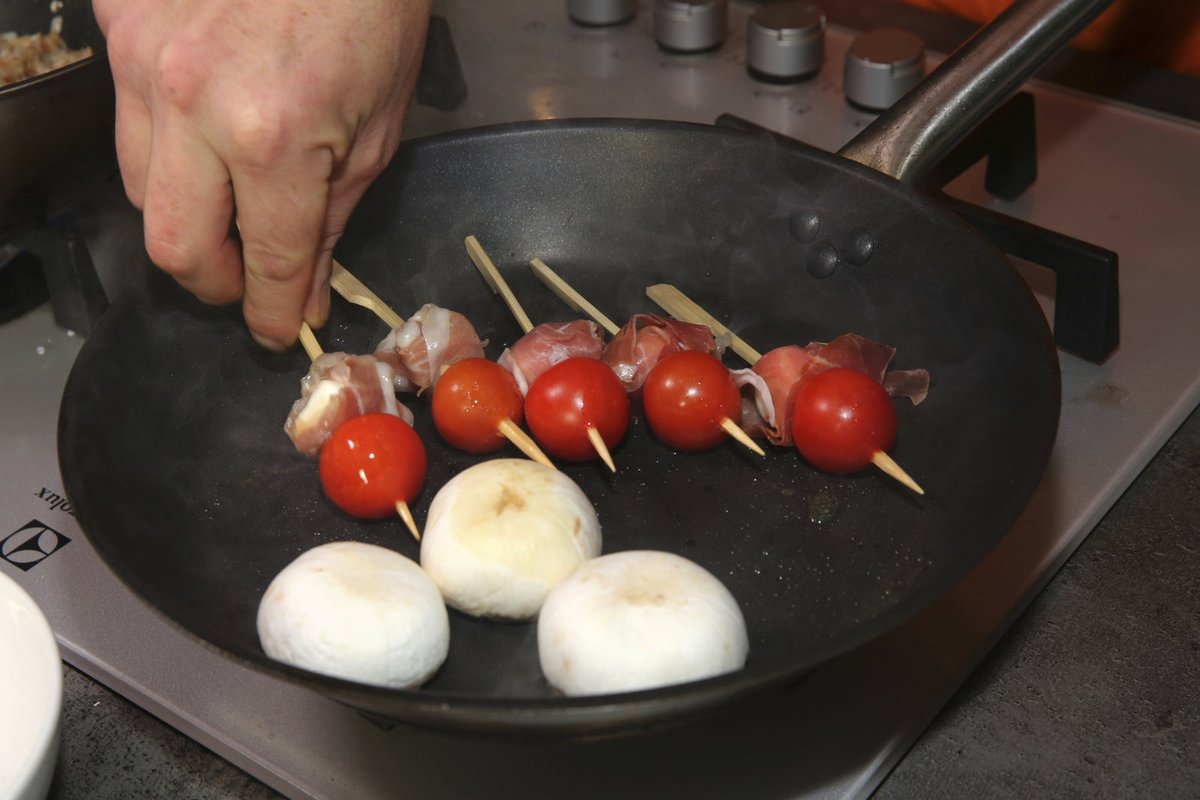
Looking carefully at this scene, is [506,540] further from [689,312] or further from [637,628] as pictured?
[689,312]

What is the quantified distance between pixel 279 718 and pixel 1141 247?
1.56 meters

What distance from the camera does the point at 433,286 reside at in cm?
170

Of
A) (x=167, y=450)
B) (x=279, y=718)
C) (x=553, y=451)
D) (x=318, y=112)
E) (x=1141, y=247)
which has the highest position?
(x=318, y=112)

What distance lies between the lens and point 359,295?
1.55m

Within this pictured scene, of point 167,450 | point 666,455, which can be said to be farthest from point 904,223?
point 167,450

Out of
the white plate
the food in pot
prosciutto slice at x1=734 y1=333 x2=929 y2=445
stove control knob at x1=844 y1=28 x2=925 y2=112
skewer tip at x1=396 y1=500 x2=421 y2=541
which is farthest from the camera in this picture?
stove control knob at x1=844 y1=28 x2=925 y2=112

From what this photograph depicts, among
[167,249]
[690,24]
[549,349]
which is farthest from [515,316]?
[690,24]

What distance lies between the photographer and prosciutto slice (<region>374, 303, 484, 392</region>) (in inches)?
58.8

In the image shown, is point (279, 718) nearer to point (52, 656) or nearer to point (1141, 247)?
point (52, 656)

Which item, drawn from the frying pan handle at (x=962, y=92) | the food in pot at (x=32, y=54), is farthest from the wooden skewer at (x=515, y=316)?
the food in pot at (x=32, y=54)

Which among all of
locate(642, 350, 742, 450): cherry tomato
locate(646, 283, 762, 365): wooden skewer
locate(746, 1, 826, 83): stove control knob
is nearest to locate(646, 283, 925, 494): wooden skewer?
locate(646, 283, 762, 365): wooden skewer

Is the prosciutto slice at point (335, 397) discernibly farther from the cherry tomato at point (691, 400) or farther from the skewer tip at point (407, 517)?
the cherry tomato at point (691, 400)

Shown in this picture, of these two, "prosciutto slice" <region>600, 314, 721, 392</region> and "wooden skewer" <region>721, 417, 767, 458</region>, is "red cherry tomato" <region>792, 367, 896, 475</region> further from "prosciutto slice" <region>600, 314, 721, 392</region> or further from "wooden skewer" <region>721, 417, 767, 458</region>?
"prosciutto slice" <region>600, 314, 721, 392</region>

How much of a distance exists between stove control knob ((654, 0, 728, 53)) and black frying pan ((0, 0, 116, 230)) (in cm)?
127
